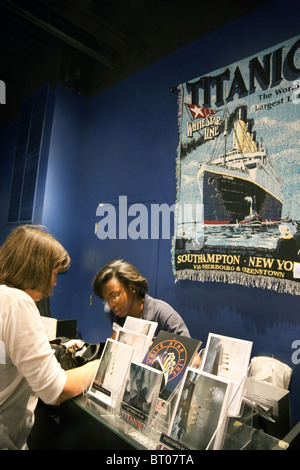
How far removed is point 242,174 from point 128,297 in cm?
107

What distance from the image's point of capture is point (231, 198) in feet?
6.84

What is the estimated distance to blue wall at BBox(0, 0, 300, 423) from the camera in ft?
6.40

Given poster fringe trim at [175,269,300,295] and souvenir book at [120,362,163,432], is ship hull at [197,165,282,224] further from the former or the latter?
souvenir book at [120,362,163,432]

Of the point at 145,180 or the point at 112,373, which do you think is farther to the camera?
the point at 145,180

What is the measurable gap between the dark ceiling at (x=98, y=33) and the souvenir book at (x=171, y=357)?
2200 mm

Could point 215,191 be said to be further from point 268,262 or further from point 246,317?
point 246,317

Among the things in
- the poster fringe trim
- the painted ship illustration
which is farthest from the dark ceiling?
the poster fringe trim

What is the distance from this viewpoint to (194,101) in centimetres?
237

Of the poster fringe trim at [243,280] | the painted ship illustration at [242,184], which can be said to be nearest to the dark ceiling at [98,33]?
the painted ship illustration at [242,184]

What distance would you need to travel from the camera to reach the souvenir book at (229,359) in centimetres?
97

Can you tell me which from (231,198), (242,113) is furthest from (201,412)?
(242,113)

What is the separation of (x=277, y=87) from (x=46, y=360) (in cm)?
192

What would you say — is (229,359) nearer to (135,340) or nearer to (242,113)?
(135,340)

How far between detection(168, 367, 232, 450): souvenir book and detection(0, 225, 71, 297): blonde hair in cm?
65
